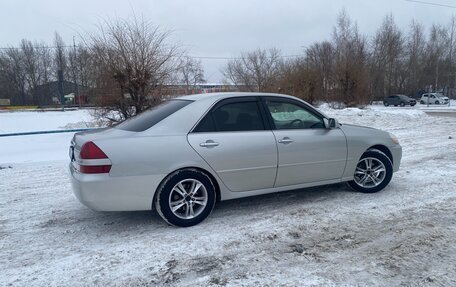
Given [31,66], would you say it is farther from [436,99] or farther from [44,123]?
[436,99]

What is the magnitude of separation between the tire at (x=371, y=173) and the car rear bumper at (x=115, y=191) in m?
3.07

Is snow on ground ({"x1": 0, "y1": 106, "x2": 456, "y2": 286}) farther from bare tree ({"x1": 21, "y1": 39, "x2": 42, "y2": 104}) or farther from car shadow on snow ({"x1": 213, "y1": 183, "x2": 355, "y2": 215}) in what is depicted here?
bare tree ({"x1": 21, "y1": 39, "x2": 42, "y2": 104})

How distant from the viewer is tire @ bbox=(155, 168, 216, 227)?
3.70m

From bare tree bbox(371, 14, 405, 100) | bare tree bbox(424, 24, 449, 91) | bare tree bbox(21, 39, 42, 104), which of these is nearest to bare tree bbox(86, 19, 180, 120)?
bare tree bbox(371, 14, 405, 100)

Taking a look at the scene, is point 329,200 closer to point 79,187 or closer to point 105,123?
point 79,187

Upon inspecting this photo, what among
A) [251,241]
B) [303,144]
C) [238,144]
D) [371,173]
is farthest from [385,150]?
[251,241]

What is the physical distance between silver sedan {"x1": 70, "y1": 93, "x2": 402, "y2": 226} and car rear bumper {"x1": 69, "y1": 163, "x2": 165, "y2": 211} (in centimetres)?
1

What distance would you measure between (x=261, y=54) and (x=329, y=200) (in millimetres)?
41800

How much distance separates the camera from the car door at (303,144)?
14.2ft

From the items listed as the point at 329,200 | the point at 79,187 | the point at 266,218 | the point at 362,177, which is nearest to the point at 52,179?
the point at 79,187

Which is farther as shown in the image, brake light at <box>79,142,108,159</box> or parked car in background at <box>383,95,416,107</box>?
parked car in background at <box>383,95,416,107</box>

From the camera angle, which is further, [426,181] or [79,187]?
[426,181]

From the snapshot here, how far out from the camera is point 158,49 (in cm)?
1305

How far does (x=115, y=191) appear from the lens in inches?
138
